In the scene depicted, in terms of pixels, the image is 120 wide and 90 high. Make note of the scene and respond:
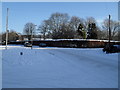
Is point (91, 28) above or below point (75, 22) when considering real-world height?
below

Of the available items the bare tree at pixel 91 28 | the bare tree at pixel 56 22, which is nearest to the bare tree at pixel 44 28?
the bare tree at pixel 56 22

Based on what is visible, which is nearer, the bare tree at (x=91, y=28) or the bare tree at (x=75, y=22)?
the bare tree at (x=91, y=28)

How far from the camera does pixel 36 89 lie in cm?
613

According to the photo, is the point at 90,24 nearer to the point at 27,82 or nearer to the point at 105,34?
the point at 105,34

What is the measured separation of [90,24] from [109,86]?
274ft

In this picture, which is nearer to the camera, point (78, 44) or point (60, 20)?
point (78, 44)

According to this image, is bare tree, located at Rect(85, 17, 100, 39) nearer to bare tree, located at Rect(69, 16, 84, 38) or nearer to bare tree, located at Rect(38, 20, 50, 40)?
bare tree, located at Rect(69, 16, 84, 38)

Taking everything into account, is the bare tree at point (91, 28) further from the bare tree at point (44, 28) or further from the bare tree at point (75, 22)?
the bare tree at point (44, 28)

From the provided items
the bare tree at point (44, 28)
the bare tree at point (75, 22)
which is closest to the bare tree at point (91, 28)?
the bare tree at point (75, 22)

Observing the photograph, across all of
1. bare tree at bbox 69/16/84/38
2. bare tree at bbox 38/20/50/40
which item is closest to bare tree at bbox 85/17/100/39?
bare tree at bbox 69/16/84/38

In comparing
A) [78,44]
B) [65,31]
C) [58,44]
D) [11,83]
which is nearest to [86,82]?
[11,83]

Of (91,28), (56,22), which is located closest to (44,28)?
(56,22)

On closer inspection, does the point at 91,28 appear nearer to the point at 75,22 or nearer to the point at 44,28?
the point at 75,22

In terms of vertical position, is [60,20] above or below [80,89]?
above
